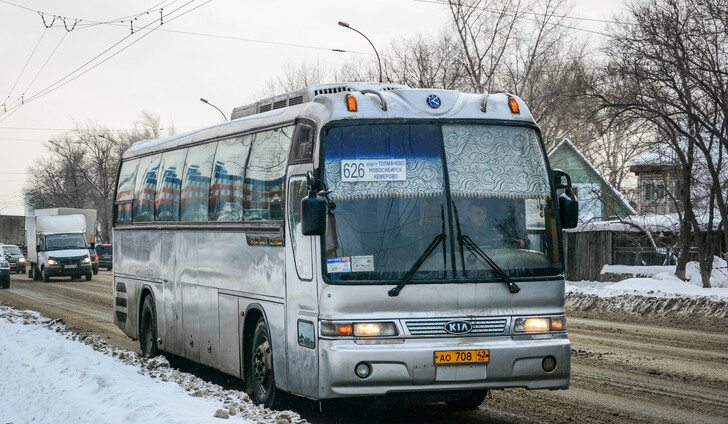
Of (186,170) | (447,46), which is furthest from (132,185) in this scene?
(447,46)

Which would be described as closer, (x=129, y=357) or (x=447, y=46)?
(x=129, y=357)

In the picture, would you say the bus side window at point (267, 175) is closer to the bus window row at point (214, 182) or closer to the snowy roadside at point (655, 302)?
the bus window row at point (214, 182)

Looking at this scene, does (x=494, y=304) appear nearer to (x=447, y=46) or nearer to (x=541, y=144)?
(x=541, y=144)

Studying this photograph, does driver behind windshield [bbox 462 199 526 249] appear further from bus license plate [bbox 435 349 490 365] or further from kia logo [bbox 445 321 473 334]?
bus license plate [bbox 435 349 490 365]

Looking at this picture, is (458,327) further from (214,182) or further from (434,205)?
(214,182)

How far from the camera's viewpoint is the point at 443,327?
8.42m

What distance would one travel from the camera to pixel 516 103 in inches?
372

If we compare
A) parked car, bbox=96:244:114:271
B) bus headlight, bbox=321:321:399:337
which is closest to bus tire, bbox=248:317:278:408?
bus headlight, bbox=321:321:399:337

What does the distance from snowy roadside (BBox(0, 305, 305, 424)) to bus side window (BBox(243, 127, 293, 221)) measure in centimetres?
171

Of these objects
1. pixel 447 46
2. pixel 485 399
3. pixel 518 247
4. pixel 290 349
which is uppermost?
pixel 447 46

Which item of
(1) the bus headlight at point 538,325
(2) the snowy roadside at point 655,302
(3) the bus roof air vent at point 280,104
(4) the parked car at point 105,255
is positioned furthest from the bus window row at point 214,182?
(4) the parked car at point 105,255

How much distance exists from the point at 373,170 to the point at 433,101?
95 centimetres

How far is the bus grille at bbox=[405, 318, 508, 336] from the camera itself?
8.38m

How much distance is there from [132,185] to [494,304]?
28.2 feet
